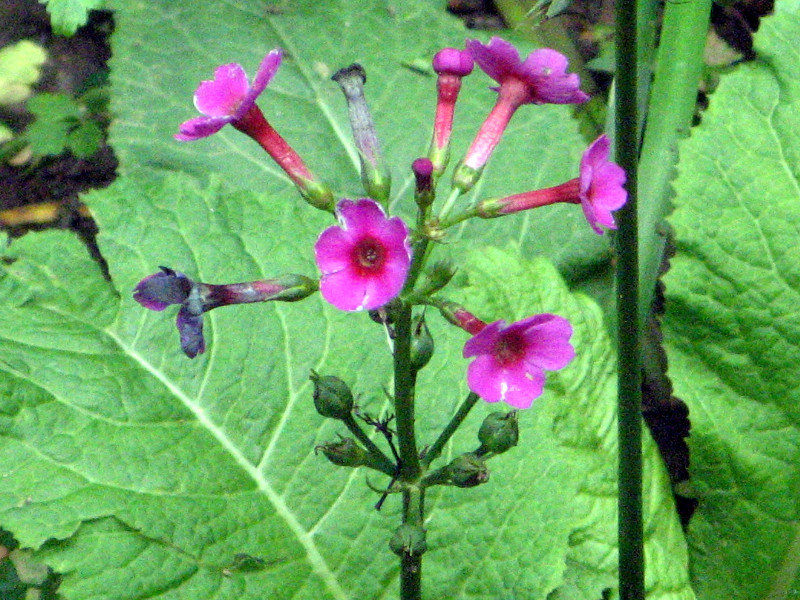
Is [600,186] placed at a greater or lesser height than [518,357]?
greater

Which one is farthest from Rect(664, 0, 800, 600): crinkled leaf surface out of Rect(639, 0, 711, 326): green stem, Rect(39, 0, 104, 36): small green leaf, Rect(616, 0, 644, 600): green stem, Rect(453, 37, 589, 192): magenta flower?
Rect(39, 0, 104, 36): small green leaf

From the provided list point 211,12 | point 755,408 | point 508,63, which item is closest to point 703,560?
point 755,408

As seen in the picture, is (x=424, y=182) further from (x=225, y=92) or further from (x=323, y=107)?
(x=323, y=107)

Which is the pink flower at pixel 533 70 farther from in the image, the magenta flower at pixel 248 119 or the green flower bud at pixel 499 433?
the green flower bud at pixel 499 433

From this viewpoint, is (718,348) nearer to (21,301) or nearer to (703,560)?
(703,560)

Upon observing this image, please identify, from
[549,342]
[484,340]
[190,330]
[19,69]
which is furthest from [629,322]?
[19,69]

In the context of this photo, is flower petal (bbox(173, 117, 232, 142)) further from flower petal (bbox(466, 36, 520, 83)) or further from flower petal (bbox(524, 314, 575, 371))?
flower petal (bbox(524, 314, 575, 371))
